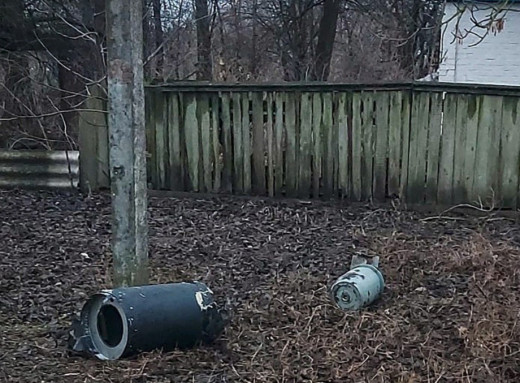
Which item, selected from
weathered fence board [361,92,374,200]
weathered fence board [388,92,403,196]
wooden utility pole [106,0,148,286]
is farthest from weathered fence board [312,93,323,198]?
wooden utility pole [106,0,148,286]

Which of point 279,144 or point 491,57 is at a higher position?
point 491,57

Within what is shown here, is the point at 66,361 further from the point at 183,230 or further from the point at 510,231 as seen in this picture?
the point at 510,231

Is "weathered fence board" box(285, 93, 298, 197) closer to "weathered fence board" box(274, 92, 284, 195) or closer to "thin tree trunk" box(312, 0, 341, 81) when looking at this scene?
"weathered fence board" box(274, 92, 284, 195)

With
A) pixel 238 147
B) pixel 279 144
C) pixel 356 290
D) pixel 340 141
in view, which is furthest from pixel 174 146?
pixel 356 290

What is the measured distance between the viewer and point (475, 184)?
23.4ft

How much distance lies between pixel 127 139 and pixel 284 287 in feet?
5.03

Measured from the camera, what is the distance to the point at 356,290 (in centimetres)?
415

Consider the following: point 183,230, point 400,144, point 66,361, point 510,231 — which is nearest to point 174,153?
point 183,230

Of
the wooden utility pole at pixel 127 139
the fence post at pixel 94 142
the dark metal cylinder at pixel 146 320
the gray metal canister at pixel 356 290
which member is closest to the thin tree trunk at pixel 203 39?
the fence post at pixel 94 142

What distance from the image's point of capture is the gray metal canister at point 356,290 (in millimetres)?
4164

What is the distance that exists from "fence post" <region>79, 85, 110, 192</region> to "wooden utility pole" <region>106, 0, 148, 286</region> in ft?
12.9

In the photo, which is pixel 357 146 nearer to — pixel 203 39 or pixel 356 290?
pixel 356 290

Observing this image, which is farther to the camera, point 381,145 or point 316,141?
point 316,141

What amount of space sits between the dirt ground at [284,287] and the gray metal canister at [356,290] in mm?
77
